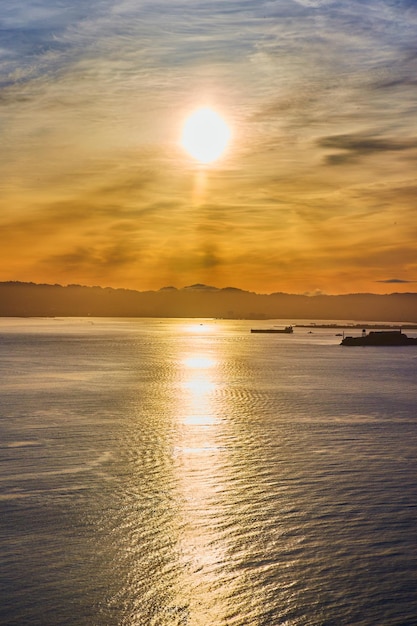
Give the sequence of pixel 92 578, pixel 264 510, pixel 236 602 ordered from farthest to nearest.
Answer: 1. pixel 264 510
2. pixel 92 578
3. pixel 236 602

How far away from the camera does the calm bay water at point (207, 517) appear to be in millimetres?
17609

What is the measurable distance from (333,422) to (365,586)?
31.1 m

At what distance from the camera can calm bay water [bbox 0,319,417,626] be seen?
57.8 feet

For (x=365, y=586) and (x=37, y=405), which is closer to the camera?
(x=365, y=586)

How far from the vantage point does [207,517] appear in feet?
82.0

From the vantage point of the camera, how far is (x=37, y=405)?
56688 mm

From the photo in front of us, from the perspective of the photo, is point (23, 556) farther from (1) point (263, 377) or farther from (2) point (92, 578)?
(1) point (263, 377)

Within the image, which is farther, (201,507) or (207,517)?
(201,507)

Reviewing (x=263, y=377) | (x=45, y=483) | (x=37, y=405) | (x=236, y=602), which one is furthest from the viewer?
(x=263, y=377)

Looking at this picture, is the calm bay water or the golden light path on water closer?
the calm bay water

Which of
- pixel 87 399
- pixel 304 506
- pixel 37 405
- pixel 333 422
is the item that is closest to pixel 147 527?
pixel 304 506

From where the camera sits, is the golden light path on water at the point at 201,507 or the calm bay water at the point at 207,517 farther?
the golden light path on water at the point at 201,507

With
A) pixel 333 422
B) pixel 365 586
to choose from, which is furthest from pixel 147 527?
pixel 333 422

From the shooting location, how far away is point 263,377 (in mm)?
91562
